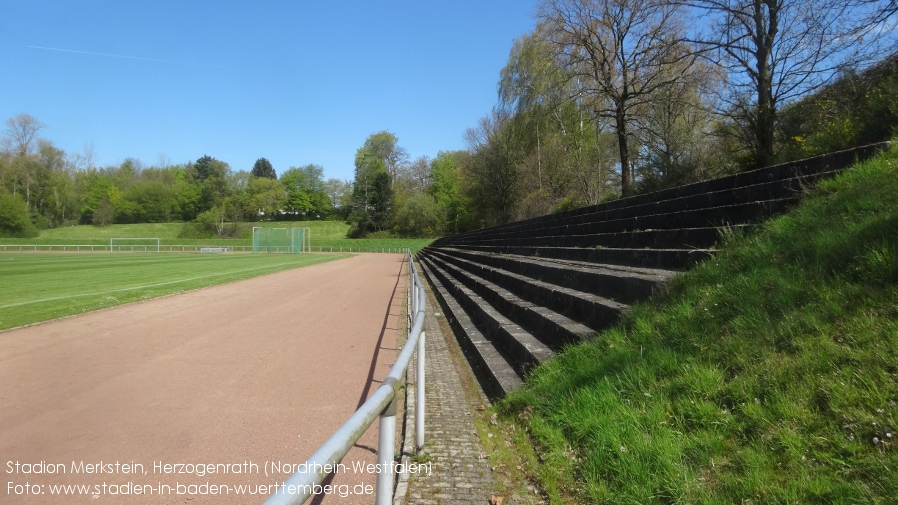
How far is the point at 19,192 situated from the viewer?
76.9m

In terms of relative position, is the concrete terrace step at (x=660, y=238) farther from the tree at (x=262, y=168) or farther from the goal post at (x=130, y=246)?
the tree at (x=262, y=168)

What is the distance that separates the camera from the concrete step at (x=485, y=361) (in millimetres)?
4770

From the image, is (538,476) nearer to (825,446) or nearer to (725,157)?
(825,446)

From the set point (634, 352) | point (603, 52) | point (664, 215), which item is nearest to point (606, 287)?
point (634, 352)

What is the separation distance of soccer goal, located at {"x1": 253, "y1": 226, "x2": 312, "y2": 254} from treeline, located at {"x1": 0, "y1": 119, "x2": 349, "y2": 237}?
3242cm

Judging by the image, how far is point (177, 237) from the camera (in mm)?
84062

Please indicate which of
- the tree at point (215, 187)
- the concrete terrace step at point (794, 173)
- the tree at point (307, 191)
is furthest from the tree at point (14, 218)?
the concrete terrace step at point (794, 173)

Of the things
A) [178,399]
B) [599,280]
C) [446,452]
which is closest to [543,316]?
[599,280]

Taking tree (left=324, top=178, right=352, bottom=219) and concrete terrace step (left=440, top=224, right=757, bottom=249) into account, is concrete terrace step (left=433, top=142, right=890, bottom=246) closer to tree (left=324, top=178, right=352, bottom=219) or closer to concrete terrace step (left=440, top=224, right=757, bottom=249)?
concrete terrace step (left=440, top=224, right=757, bottom=249)

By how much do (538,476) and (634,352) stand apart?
3.74 feet

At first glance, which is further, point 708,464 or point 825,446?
point 708,464

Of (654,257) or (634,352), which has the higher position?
(654,257)

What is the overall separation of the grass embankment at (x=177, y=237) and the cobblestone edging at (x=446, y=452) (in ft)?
179

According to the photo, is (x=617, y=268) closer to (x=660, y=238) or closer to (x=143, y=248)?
(x=660, y=238)
